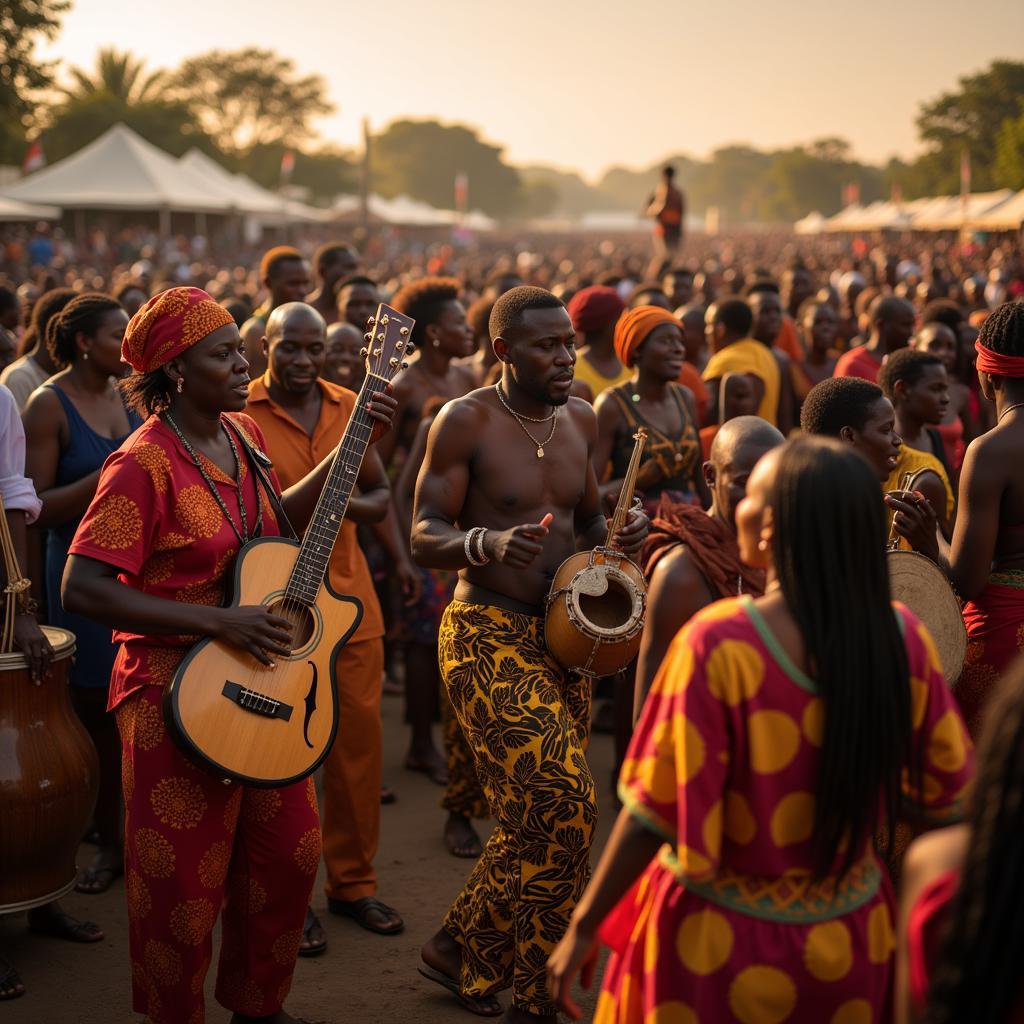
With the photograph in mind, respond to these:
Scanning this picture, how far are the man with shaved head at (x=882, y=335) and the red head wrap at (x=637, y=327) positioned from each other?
1.88 meters

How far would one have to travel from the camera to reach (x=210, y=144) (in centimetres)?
6844

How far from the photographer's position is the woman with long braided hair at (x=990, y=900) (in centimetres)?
175

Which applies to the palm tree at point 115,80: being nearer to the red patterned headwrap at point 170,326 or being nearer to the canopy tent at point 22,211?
the canopy tent at point 22,211

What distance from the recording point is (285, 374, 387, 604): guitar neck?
3730mm

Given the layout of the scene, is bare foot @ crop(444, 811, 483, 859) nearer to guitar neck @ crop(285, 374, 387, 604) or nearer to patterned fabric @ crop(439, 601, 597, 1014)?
patterned fabric @ crop(439, 601, 597, 1014)

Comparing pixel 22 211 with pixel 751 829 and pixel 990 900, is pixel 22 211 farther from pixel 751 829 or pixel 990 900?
pixel 990 900

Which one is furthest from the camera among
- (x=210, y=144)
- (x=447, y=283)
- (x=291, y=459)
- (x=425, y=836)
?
(x=210, y=144)

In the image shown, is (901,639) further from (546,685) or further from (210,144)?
(210,144)

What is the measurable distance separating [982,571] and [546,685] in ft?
4.45

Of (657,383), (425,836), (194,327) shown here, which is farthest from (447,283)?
(194,327)

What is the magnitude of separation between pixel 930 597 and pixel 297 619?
186 cm

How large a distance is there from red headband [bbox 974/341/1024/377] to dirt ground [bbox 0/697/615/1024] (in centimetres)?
246

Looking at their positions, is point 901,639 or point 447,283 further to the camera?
point 447,283

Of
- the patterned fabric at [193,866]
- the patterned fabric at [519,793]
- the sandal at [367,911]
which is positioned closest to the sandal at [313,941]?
the sandal at [367,911]
